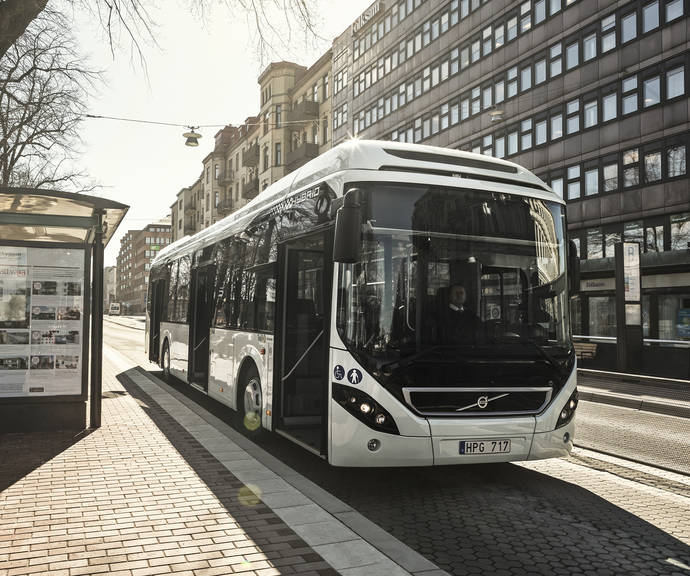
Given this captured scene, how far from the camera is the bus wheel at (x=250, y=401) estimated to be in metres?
8.11

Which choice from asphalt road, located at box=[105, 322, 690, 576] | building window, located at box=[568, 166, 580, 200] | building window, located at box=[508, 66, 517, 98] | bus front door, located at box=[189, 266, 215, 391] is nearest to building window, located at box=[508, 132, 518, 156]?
building window, located at box=[508, 66, 517, 98]

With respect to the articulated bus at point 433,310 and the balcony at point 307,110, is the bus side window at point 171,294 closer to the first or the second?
the articulated bus at point 433,310

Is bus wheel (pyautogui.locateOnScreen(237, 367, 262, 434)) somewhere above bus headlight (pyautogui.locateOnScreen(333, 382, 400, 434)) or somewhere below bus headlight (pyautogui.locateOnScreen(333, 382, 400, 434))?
below

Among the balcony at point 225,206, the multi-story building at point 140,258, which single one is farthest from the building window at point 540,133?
the multi-story building at point 140,258

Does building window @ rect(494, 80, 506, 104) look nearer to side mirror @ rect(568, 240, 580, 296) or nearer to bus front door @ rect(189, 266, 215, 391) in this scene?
bus front door @ rect(189, 266, 215, 391)

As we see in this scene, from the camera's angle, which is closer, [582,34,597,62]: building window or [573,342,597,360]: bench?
[573,342,597,360]: bench

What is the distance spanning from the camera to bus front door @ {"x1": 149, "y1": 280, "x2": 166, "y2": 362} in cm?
1555

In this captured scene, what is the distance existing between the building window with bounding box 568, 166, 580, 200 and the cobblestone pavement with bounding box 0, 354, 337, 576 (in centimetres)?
2538

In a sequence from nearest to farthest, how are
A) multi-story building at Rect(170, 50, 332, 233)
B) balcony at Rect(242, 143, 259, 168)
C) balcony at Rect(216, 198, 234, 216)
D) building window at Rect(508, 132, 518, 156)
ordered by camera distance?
1. building window at Rect(508, 132, 518, 156)
2. multi-story building at Rect(170, 50, 332, 233)
3. balcony at Rect(242, 143, 259, 168)
4. balcony at Rect(216, 198, 234, 216)

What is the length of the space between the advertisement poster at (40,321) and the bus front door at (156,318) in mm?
6517

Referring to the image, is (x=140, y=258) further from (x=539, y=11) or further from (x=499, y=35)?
(x=539, y=11)

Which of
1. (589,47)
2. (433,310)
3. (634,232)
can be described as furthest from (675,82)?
(433,310)

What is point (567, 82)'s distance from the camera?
29.8 m

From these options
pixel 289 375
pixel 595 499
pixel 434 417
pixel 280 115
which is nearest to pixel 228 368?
pixel 289 375
